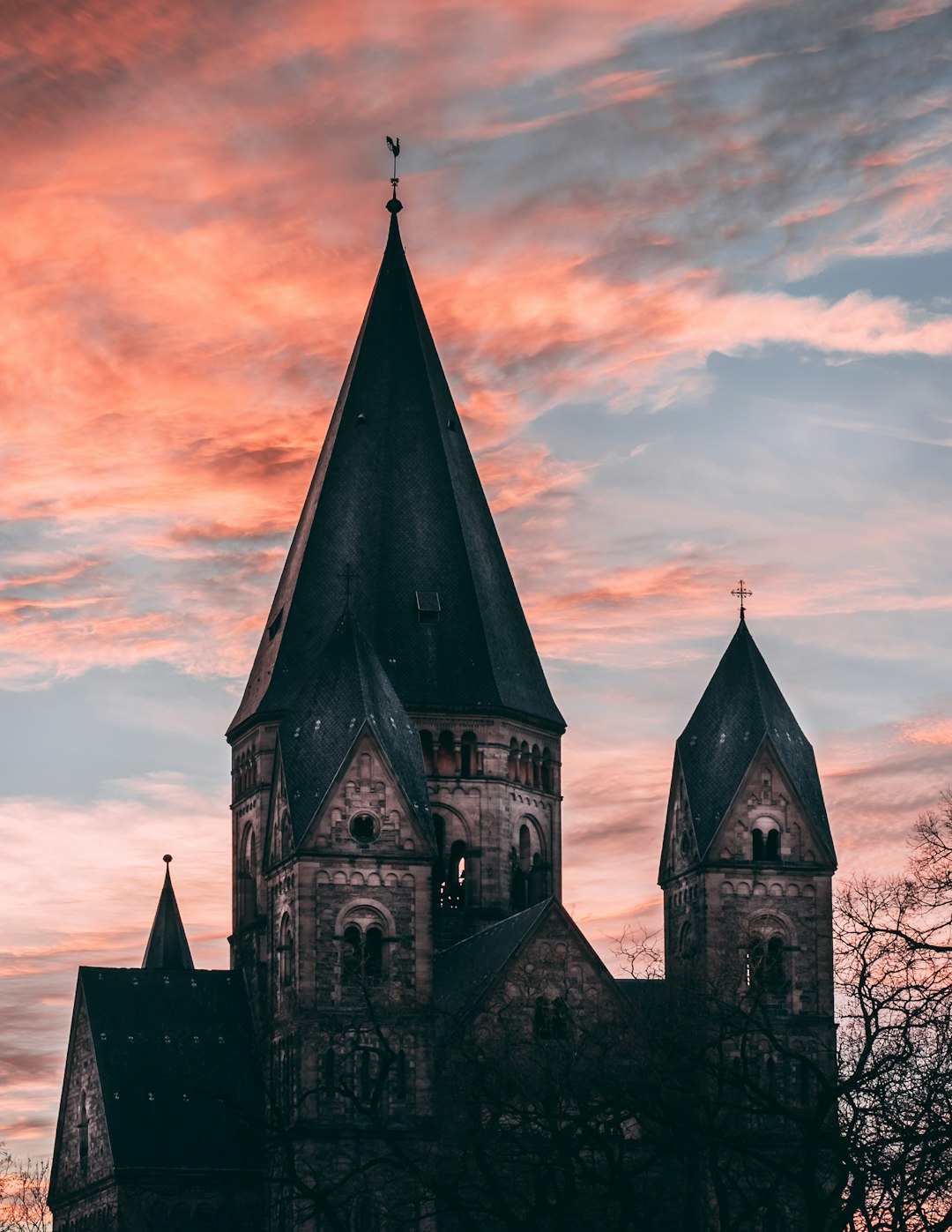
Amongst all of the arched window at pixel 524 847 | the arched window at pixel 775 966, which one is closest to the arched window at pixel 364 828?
the arched window at pixel 524 847

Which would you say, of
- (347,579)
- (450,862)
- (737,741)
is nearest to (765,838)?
(737,741)

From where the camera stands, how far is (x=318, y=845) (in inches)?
2766

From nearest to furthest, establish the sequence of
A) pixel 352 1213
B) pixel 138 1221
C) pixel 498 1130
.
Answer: pixel 498 1130 < pixel 352 1213 < pixel 138 1221

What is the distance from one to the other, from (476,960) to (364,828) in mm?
5095

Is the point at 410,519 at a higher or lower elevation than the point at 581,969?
higher

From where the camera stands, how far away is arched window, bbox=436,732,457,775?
253 ft

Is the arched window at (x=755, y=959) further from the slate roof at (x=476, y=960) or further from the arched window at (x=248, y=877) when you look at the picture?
the arched window at (x=248, y=877)

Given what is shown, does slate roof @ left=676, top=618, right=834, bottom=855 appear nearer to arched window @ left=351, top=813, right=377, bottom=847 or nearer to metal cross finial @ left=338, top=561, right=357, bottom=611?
arched window @ left=351, top=813, right=377, bottom=847

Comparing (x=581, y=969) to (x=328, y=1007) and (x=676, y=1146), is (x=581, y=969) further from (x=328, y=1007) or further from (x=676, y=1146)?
(x=676, y=1146)

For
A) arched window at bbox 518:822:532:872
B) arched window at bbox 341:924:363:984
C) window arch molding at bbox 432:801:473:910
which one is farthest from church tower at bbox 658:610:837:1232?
arched window at bbox 341:924:363:984

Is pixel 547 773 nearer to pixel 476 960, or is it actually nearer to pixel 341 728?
pixel 476 960

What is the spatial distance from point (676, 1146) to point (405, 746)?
79.8 ft

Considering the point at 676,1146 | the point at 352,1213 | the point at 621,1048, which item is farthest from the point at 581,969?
the point at 676,1146

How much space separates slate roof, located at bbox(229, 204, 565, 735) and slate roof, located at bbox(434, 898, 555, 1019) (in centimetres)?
708
